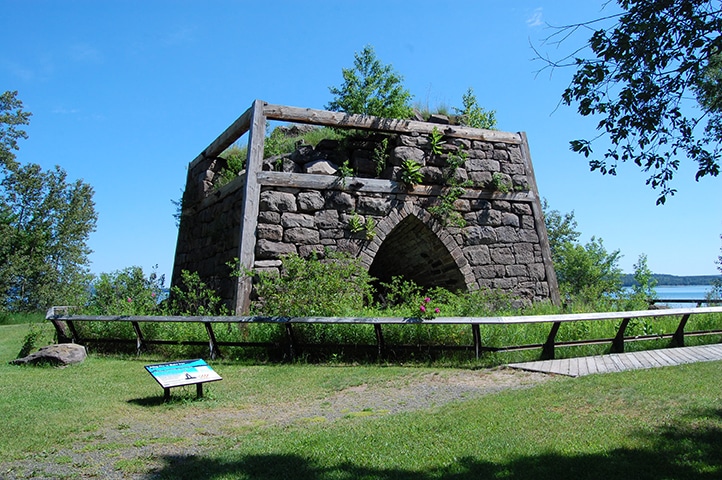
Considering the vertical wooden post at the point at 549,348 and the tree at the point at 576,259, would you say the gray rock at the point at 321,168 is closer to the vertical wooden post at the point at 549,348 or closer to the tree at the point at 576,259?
the vertical wooden post at the point at 549,348

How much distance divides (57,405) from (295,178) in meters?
5.90

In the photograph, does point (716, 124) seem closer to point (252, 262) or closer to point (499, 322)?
point (499, 322)

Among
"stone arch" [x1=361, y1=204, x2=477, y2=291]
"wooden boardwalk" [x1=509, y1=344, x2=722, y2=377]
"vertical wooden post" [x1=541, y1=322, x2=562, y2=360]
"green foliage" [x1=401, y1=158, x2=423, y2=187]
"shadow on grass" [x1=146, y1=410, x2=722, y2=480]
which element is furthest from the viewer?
"green foliage" [x1=401, y1=158, x2=423, y2=187]

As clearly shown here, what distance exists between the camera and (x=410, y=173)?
11.2m

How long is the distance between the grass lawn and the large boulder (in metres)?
1.19

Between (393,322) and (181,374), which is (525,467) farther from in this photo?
(393,322)

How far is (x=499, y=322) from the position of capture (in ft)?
24.5

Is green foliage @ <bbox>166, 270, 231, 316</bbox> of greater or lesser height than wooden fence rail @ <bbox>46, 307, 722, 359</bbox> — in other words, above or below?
above

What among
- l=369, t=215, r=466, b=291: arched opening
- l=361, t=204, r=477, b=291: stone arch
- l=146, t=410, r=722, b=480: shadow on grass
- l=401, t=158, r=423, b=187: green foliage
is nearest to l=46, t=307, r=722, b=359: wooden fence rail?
l=361, t=204, r=477, b=291: stone arch

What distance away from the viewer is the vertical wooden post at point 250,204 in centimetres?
959

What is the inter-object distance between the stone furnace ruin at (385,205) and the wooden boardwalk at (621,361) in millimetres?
3792

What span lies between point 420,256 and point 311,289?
421cm

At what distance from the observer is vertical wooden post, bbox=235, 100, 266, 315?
9.59 m

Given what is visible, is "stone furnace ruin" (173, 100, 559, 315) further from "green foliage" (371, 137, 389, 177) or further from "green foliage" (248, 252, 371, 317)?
"green foliage" (248, 252, 371, 317)
